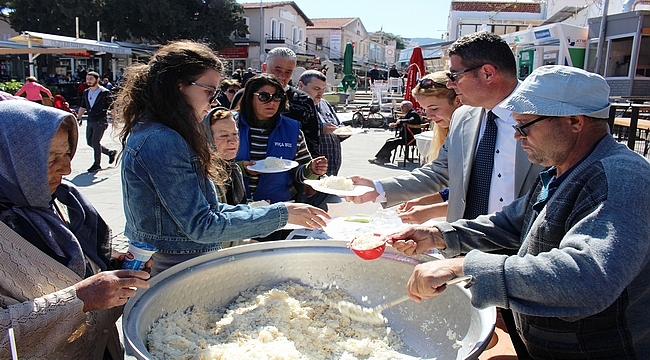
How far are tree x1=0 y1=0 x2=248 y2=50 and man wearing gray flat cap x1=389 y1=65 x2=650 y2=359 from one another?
114 feet

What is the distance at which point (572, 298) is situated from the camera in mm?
1064

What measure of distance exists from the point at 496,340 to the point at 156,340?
3.67 feet

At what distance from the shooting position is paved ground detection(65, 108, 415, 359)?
18.3ft

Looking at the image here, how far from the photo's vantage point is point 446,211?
2.63 meters

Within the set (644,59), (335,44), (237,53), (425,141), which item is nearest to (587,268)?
(425,141)

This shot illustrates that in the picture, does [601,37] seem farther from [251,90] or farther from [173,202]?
[173,202]

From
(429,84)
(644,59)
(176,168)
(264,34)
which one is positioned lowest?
(176,168)

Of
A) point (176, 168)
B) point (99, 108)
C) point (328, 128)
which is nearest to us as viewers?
point (176, 168)

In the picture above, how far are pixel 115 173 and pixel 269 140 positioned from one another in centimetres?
547

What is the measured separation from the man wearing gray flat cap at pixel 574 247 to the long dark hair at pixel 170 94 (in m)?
0.99

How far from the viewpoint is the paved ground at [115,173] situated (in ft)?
18.3

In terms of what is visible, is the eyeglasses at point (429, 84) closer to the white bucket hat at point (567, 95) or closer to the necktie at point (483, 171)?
the necktie at point (483, 171)

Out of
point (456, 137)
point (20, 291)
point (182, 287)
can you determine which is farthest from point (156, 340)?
point (456, 137)

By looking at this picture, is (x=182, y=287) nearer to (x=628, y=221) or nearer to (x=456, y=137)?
(x=628, y=221)
